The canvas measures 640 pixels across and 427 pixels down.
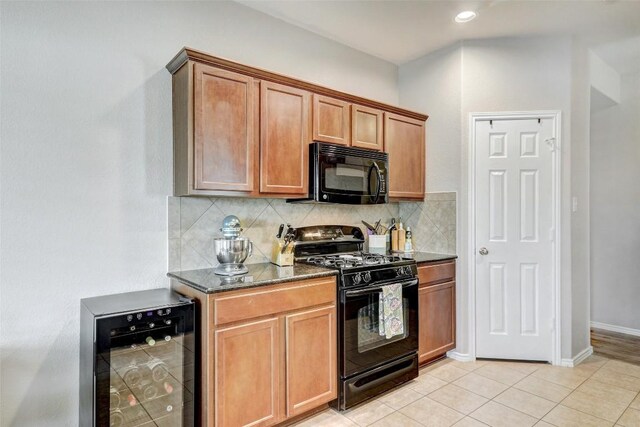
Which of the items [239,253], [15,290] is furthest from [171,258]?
[15,290]

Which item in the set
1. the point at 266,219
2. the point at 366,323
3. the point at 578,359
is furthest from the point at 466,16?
the point at 578,359

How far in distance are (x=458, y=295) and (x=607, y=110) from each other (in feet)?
9.56

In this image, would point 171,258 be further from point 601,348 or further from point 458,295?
point 601,348

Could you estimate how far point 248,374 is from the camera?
203 cm

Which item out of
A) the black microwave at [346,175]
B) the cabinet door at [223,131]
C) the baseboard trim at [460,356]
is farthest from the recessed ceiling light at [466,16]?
the baseboard trim at [460,356]

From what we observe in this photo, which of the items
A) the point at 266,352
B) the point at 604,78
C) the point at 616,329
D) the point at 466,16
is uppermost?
the point at 466,16

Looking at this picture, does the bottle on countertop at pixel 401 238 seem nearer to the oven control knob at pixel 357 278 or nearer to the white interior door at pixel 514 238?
the white interior door at pixel 514 238

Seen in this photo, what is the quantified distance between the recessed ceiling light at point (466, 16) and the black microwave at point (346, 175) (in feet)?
3.95

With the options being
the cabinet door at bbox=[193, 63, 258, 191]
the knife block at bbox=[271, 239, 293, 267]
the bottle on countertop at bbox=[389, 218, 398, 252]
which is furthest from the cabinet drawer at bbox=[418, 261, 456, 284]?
the cabinet door at bbox=[193, 63, 258, 191]

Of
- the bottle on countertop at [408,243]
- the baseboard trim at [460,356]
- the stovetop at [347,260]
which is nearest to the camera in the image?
the stovetop at [347,260]

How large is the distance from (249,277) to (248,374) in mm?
538

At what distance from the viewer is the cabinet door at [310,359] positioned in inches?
86.8

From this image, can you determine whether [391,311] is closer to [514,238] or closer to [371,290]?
[371,290]

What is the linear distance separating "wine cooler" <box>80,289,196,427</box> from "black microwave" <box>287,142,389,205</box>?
122cm
